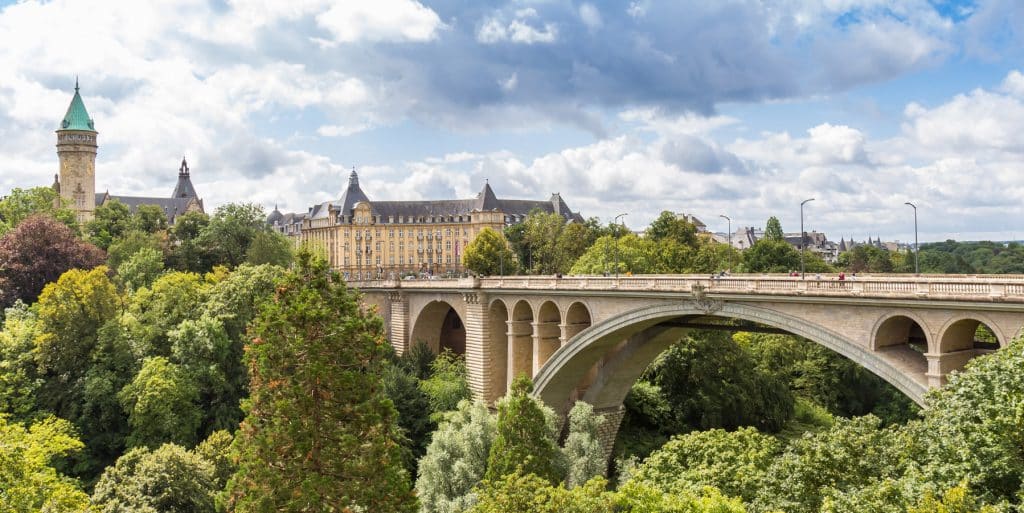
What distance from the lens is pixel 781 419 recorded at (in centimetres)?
5622

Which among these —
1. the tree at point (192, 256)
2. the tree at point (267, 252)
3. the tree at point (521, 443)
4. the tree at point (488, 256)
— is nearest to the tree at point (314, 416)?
the tree at point (521, 443)

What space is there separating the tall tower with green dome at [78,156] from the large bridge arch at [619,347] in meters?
82.5

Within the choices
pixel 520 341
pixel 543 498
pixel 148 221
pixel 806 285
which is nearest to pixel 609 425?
pixel 520 341

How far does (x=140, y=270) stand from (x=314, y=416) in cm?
5210

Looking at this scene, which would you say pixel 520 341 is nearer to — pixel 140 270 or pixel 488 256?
pixel 140 270

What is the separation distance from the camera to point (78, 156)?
106938 millimetres

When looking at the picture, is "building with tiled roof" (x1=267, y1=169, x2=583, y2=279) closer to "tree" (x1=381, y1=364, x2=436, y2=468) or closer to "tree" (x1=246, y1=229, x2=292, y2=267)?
"tree" (x1=246, y1=229, x2=292, y2=267)

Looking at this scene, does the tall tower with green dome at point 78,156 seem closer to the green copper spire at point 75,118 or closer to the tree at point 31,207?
the green copper spire at point 75,118

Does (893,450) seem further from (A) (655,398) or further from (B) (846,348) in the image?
(A) (655,398)

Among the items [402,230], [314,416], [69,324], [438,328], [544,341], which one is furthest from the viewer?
[402,230]

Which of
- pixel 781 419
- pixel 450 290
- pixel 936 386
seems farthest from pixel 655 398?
pixel 936 386

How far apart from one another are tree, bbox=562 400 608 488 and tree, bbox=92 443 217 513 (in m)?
15.4

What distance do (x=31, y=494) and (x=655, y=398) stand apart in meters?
36.2

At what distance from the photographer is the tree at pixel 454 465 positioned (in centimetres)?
3788
